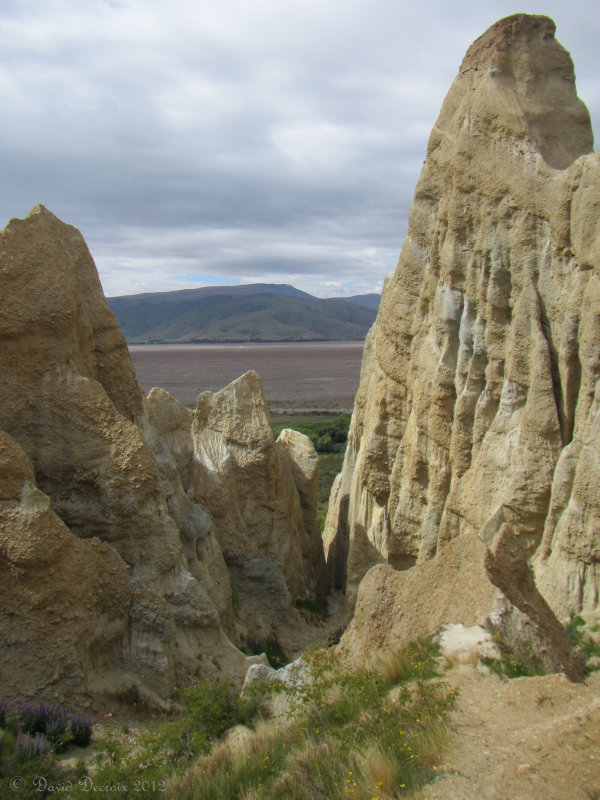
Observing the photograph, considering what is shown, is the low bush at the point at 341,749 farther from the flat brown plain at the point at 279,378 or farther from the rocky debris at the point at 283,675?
the flat brown plain at the point at 279,378

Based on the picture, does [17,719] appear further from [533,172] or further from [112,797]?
[533,172]

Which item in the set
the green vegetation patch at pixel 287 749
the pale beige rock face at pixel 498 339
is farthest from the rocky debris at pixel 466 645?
the pale beige rock face at pixel 498 339

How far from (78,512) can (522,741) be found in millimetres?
8034

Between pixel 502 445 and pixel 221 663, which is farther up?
pixel 502 445

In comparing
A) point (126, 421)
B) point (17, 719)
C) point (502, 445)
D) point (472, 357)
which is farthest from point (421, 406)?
point (17, 719)

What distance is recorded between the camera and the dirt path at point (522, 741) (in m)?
5.58

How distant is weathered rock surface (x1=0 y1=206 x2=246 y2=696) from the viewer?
11.2 meters

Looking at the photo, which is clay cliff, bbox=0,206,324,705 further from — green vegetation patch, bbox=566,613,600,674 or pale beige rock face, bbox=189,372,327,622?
green vegetation patch, bbox=566,613,600,674

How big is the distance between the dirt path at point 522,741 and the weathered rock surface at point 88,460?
18.4 feet

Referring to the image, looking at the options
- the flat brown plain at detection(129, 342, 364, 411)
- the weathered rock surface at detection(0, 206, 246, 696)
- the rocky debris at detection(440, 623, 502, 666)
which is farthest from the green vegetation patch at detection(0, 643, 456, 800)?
the flat brown plain at detection(129, 342, 364, 411)

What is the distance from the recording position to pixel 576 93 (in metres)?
15.4

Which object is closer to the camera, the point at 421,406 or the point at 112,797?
the point at 112,797

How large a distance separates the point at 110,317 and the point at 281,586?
324 inches

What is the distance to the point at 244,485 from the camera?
18312 millimetres
